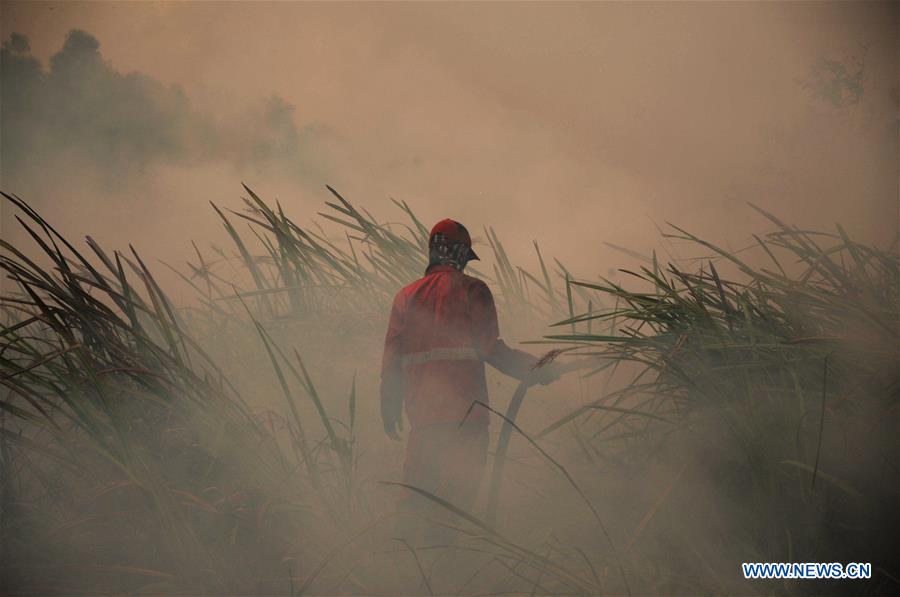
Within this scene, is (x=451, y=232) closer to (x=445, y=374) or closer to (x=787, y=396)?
(x=445, y=374)

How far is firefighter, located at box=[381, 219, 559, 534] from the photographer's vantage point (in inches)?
96.2

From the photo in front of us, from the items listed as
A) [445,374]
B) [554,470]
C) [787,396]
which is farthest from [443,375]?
[787,396]

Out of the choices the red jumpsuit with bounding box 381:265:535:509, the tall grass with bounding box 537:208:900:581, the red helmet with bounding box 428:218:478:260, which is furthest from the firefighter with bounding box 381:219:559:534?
the tall grass with bounding box 537:208:900:581

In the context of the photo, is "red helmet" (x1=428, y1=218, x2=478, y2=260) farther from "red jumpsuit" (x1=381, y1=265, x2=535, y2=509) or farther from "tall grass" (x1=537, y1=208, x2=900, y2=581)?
"tall grass" (x1=537, y1=208, x2=900, y2=581)

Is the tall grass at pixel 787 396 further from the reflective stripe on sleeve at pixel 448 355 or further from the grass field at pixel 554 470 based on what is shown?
the reflective stripe on sleeve at pixel 448 355

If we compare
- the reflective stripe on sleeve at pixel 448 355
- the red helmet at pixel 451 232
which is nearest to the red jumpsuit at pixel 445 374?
the reflective stripe on sleeve at pixel 448 355

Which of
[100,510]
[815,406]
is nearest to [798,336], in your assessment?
[815,406]

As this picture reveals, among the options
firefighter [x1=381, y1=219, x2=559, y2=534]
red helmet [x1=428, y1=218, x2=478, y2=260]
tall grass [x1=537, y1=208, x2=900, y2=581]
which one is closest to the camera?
tall grass [x1=537, y1=208, x2=900, y2=581]

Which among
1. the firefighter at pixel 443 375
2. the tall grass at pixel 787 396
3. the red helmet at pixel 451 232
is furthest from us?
the red helmet at pixel 451 232

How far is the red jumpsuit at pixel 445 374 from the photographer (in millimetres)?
2443

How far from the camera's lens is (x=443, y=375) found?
8.07 ft

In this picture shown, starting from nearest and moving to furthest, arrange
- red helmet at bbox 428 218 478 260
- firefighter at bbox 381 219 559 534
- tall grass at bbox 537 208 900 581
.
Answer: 1. tall grass at bbox 537 208 900 581
2. firefighter at bbox 381 219 559 534
3. red helmet at bbox 428 218 478 260

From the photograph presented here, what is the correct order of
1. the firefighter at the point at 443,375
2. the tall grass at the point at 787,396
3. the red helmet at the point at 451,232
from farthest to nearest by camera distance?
the red helmet at the point at 451,232, the firefighter at the point at 443,375, the tall grass at the point at 787,396

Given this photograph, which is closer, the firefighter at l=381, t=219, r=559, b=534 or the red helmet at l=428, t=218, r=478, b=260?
the firefighter at l=381, t=219, r=559, b=534
